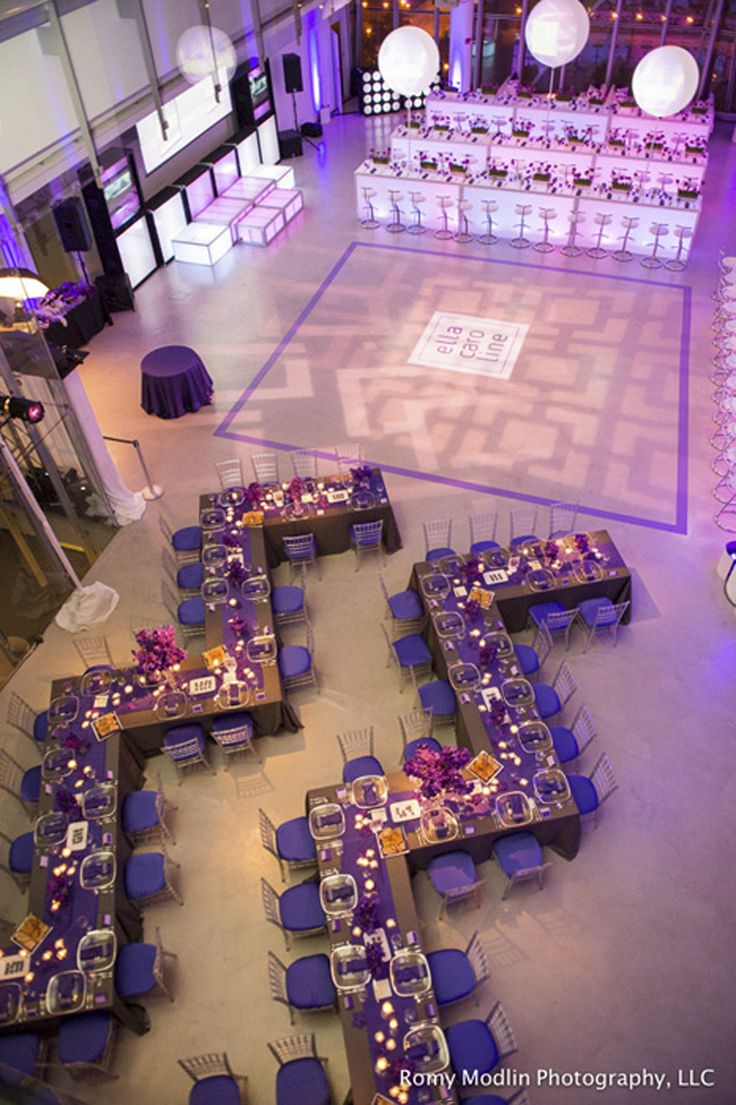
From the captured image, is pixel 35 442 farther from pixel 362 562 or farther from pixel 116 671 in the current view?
pixel 362 562

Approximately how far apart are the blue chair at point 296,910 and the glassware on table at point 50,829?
1933 millimetres

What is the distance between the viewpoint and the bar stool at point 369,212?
16.9 meters

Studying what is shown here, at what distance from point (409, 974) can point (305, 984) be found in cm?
90

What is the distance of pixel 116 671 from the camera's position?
8.38 metres

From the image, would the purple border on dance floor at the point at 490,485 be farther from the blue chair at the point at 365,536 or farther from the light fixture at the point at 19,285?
the light fixture at the point at 19,285

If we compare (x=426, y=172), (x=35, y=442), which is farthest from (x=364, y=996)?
(x=426, y=172)

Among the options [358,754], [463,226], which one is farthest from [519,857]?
[463,226]

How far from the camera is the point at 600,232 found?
1589 cm

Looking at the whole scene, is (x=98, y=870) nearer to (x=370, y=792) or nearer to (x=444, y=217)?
(x=370, y=792)

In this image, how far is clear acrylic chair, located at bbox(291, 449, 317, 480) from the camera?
11.6 meters

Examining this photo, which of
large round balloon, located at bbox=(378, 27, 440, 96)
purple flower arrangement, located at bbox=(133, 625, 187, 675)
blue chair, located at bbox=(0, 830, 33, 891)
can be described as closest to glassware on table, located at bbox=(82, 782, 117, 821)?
blue chair, located at bbox=(0, 830, 33, 891)

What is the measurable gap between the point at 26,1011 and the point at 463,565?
19.7 ft

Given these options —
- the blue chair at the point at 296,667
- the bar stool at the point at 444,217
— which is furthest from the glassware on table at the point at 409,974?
the bar stool at the point at 444,217

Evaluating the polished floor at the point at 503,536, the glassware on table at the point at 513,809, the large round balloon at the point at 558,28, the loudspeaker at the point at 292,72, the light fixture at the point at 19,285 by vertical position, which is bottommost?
the polished floor at the point at 503,536
